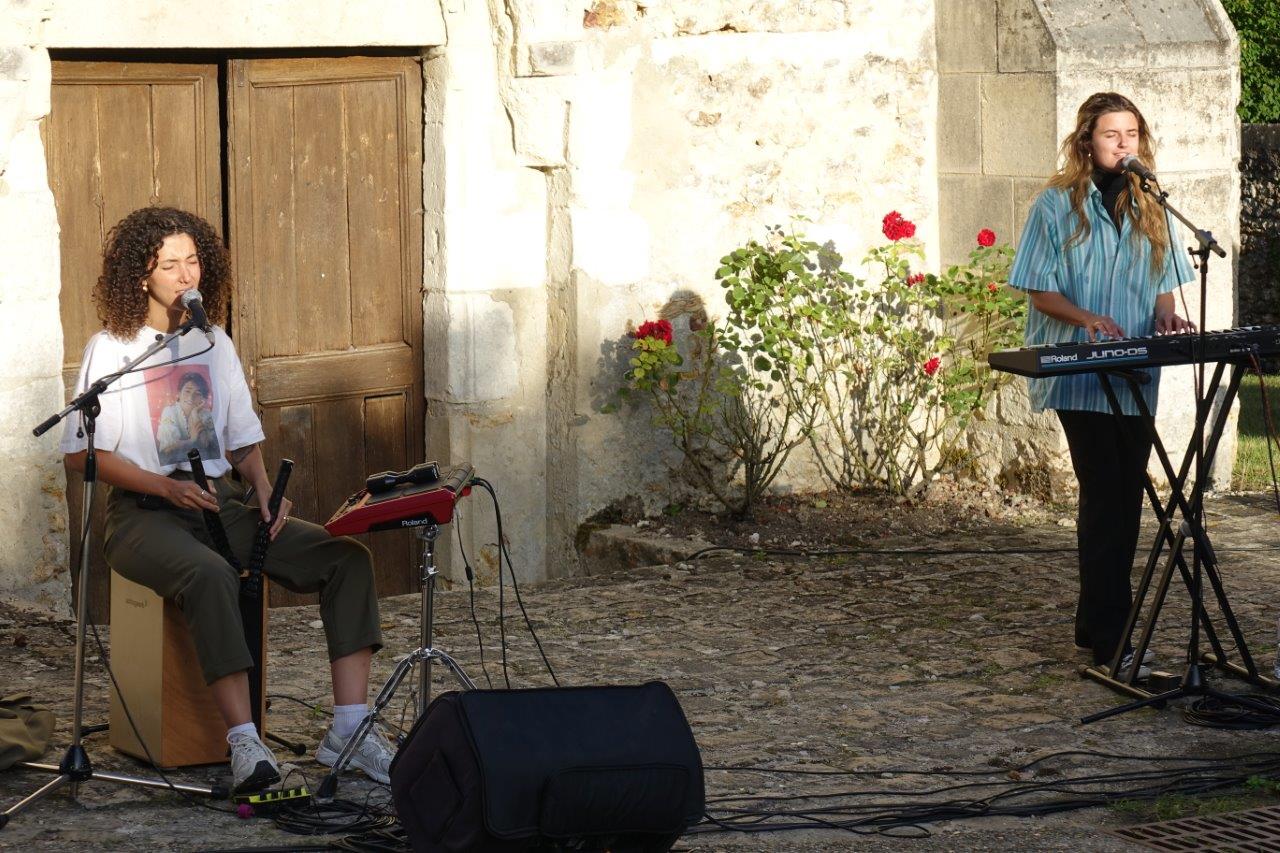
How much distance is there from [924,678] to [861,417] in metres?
2.43

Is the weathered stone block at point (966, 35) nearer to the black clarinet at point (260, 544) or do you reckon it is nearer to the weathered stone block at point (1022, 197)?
the weathered stone block at point (1022, 197)

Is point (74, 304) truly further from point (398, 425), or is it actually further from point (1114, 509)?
point (1114, 509)

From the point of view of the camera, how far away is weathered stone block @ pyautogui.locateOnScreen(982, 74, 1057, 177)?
746cm

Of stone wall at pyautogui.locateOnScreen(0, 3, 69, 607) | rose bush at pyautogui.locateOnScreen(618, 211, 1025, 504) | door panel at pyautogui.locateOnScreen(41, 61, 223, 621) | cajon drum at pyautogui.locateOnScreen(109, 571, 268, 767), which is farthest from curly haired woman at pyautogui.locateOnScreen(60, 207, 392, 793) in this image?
rose bush at pyautogui.locateOnScreen(618, 211, 1025, 504)

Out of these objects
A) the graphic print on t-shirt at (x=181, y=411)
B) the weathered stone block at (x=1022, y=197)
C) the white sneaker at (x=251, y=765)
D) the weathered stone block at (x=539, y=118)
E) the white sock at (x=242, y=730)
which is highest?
the weathered stone block at (x=539, y=118)

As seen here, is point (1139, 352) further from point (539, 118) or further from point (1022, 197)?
point (539, 118)

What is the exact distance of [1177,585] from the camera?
6.43 m

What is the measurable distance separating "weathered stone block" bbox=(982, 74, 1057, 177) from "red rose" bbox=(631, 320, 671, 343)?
66.6 inches

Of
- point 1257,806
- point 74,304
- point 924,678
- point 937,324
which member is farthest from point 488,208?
point 1257,806

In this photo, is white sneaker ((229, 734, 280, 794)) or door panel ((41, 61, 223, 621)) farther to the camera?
door panel ((41, 61, 223, 621))

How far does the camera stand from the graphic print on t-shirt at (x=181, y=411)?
4707mm

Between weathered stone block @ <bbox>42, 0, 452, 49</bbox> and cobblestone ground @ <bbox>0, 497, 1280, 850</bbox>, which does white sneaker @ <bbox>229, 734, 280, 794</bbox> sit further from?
weathered stone block @ <bbox>42, 0, 452, 49</bbox>

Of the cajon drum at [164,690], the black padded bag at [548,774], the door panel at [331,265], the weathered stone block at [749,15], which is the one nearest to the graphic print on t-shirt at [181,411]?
the cajon drum at [164,690]

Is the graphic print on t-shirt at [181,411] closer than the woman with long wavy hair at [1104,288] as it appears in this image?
Yes
